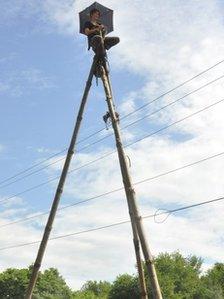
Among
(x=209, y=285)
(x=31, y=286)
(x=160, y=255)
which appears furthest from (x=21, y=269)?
(x=31, y=286)

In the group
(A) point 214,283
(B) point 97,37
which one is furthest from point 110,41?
(A) point 214,283

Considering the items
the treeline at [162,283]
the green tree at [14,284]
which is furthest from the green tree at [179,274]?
the green tree at [14,284]

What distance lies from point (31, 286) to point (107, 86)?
17.0 ft

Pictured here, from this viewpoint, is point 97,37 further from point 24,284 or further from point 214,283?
point 24,284

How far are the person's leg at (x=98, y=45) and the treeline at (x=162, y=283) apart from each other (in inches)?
2566

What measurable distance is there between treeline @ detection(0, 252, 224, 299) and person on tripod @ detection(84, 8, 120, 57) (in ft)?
213

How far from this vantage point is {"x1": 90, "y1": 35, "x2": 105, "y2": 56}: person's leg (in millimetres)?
11781

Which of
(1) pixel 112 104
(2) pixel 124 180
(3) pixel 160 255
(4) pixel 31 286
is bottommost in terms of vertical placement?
(4) pixel 31 286

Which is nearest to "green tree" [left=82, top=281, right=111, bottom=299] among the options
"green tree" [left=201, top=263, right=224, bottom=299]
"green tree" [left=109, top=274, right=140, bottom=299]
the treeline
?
the treeline

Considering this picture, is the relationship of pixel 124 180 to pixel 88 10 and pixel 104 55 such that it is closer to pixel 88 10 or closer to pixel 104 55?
pixel 104 55

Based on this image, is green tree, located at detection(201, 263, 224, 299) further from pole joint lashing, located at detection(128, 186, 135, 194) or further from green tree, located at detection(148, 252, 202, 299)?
pole joint lashing, located at detection(128, 186, 135, 194)

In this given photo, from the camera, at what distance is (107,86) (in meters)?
11.3

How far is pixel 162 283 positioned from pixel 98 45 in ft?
225

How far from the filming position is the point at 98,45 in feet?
38.8
